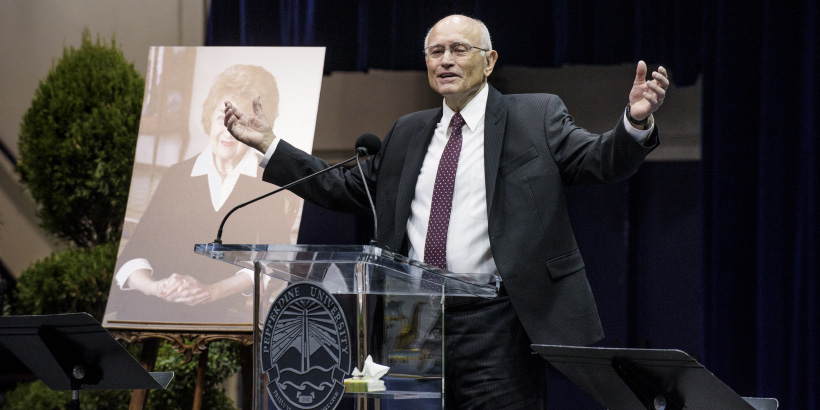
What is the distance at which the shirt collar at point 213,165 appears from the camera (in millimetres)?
3520

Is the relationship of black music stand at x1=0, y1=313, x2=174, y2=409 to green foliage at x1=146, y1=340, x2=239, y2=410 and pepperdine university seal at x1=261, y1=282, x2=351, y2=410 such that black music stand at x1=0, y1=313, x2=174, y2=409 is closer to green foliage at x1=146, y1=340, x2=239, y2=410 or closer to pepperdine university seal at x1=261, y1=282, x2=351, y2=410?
pepperdine university seal at x1=261, y1=282, x2=351, y2=410

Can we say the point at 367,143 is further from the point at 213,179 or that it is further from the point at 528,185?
the point at 213,179

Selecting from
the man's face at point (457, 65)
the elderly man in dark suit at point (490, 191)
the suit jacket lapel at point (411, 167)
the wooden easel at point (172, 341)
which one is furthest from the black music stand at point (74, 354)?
the man's face at point (457, 65)

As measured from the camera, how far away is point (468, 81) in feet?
8.21

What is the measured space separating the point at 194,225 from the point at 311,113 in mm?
639

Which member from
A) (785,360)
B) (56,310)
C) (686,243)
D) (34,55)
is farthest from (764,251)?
(34,55)

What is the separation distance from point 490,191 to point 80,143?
2849 millimetres

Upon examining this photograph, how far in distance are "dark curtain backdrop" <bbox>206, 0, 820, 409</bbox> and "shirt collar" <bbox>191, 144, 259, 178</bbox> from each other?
43.7 inches

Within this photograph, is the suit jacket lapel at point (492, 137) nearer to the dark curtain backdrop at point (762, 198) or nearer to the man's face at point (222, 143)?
the man's face at point (222, 143)

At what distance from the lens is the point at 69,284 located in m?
4.32

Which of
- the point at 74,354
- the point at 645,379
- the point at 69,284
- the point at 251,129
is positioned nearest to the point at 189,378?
the point at 69,284

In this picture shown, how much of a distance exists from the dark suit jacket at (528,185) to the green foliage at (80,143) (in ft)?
7.43

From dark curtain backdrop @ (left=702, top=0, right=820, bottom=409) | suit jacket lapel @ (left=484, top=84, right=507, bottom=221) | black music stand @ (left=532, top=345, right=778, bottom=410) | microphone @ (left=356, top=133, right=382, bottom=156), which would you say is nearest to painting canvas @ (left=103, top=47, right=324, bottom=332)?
→ suit jacket lapel @ (left=484, top=84, right=507, bottom=221)

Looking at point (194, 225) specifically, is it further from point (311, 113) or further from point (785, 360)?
point (785, 360)
